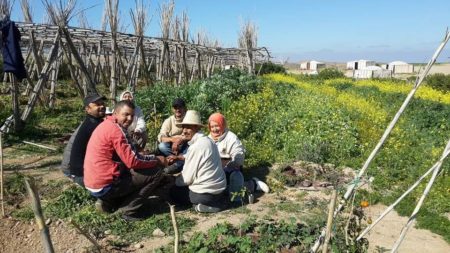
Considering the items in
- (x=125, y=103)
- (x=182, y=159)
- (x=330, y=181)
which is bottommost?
(x=330, y=181)

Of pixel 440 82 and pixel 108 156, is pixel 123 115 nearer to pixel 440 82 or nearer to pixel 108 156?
pixel 108 156

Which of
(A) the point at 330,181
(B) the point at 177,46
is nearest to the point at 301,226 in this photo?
(A) the point at 330,181

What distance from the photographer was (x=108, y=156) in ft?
14.2

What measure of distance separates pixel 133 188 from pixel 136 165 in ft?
1.13

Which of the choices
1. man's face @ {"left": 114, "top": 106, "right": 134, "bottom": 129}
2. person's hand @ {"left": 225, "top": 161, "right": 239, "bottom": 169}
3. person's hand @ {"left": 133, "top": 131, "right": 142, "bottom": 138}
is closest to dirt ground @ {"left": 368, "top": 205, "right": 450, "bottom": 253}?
person's hand @ {"left": 225, "top": 161, "right": 239, "bottom": 169}

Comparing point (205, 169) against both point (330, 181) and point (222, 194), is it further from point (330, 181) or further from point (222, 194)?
point (330, 181)

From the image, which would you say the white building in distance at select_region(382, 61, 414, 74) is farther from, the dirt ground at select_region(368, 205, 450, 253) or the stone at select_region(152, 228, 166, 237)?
the stone at select_region(152, 228, 166, 237)

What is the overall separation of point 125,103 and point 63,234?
148 centimetres

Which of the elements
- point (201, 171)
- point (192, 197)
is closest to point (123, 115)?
point (201, 171)

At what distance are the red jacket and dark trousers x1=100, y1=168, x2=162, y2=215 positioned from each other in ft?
0.34

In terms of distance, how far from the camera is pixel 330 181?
612 cm

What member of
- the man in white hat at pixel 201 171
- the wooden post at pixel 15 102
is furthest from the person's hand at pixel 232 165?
the wooden post at pixel 15 102

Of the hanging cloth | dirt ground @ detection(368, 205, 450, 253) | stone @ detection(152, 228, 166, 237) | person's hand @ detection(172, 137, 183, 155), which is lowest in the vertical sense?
dirt ground @ detection(368, 205, 450, 253)

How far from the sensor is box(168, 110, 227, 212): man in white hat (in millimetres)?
4629
